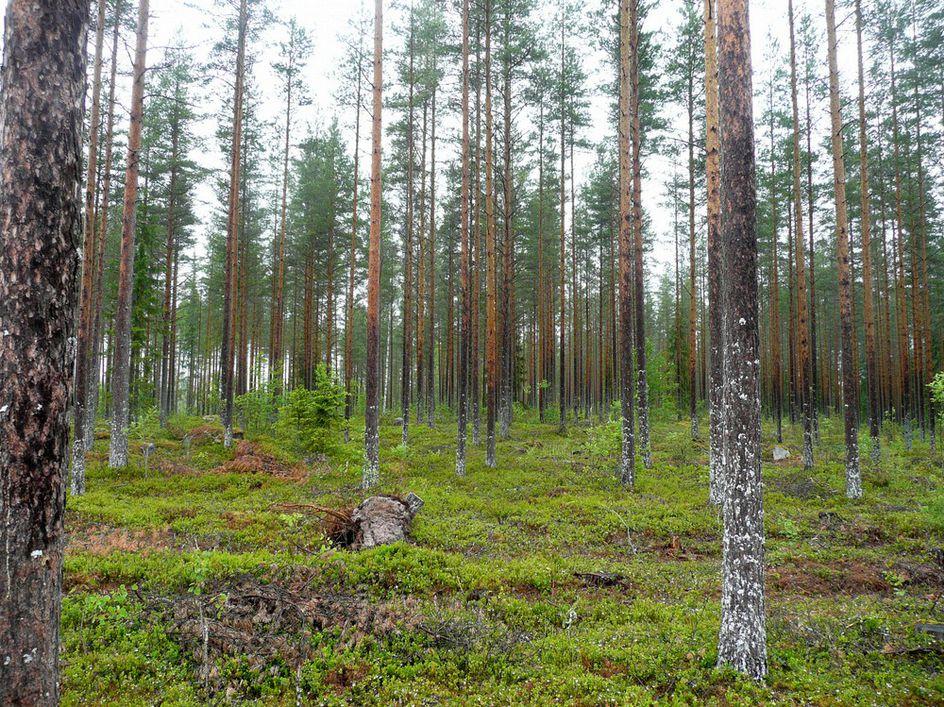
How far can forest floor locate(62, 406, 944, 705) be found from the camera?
15.0 ft

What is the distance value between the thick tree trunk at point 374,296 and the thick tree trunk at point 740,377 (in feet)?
30.0

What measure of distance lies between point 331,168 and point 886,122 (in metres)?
25.4

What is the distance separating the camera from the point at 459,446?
48.5ft

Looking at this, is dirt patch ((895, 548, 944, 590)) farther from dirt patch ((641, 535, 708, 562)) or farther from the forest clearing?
dirt patch ((641, 535, 708, 562))

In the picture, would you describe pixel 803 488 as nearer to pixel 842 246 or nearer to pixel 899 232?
pixel 842 246

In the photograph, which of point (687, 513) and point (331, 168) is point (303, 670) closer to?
point (687, 513)

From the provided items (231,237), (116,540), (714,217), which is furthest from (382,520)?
(231,237)

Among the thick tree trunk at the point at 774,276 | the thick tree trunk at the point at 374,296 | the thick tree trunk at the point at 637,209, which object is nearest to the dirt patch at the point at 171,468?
the thick tree trunk at the point at 374,296

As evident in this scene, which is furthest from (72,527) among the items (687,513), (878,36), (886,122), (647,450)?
(886,122)

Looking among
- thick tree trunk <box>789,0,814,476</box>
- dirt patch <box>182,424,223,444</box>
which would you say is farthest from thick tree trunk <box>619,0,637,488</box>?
dirt patch <box>182,424,223,444</box>

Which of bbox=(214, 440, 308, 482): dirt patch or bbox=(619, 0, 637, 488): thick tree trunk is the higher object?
bbox=(619, 0, 637, 488): thick tree trunk

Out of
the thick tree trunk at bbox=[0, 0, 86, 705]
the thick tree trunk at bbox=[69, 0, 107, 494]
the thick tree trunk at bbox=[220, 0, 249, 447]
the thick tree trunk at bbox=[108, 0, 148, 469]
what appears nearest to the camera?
the thick tree trunk at bbox=[0, 0, 86, 705]

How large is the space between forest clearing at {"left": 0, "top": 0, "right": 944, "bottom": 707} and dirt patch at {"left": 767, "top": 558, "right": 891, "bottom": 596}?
0.27 feet

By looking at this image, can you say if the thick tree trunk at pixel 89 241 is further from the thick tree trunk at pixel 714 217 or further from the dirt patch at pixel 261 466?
the thick tree trunk at pixel 714 217
